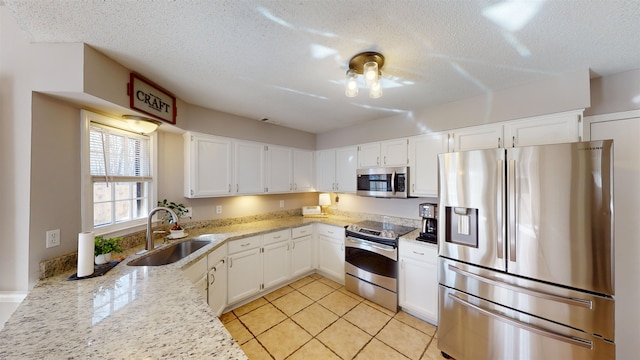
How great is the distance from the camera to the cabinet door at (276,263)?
2.82 m

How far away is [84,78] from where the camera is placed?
1.41 meters

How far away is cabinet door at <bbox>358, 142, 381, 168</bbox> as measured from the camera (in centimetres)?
304

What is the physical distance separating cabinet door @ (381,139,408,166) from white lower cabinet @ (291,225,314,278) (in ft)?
5.12

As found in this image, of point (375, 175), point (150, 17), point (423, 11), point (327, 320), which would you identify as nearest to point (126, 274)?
point (150, 17)

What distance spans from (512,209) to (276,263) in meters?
2.61

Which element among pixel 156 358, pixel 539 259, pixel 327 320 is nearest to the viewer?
pixel 156 358

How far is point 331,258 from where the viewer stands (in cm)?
322

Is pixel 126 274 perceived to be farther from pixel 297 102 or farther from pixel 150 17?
pixel 297 102

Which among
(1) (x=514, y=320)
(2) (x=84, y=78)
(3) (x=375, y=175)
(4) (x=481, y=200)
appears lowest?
(1) (x=514, y=320)

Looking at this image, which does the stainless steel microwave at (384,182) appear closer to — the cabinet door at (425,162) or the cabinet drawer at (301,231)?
the cabinet door at (425,162)

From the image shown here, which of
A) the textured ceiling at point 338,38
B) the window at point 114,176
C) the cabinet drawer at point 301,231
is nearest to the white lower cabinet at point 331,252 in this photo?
the cabinet drawer at point 301,231

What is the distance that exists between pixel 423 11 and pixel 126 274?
2.45 meters

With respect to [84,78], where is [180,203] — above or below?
below

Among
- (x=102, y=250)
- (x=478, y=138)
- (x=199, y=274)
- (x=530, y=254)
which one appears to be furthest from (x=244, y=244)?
(x=478, y=138)
